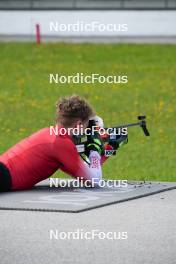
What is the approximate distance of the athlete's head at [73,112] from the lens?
1055 centimetres

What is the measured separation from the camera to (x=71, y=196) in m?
10.5

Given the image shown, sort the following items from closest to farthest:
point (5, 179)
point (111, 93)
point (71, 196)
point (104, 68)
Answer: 1. point (71, 196)
2. point (5, 179)
3. point (111, 93)
4. point (104, 68)

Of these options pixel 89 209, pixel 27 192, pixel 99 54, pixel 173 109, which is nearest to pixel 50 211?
pixel 89 209

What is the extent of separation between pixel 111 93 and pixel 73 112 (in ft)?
48.0

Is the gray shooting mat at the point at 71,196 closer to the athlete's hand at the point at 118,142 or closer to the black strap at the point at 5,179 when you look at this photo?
the black strap at the point at 5,179

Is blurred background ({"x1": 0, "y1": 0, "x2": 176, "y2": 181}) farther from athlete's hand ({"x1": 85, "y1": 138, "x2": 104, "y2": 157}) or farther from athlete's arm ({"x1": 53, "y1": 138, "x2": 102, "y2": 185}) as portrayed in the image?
athlete's arm ({"x1": 53, "y1": 138, "x2": 102, "y2": 185})

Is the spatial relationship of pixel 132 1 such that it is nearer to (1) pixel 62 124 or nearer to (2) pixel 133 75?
(2) pixel 133 75

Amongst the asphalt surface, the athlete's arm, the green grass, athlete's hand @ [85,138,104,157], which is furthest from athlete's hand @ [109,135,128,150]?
the green grass

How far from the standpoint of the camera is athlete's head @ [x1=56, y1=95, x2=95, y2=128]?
34.6ft

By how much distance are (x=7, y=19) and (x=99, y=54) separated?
8.54 metres

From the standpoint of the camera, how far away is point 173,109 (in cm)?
2245

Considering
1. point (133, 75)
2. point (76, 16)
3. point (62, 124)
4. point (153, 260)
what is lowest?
point (153, 260)

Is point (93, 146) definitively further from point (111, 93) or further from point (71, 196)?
point (111, 93)

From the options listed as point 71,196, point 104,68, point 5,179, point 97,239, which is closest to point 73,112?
point 71,196
